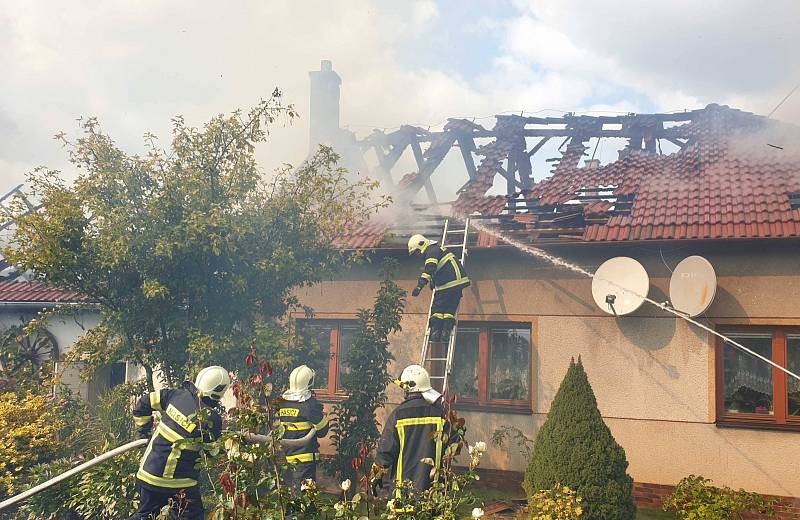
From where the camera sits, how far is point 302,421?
22.9ft

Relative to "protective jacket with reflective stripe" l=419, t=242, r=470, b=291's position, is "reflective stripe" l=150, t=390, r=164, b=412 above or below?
below

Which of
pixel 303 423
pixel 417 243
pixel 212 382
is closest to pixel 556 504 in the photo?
pixel 303 423

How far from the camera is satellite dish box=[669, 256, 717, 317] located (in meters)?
7.97

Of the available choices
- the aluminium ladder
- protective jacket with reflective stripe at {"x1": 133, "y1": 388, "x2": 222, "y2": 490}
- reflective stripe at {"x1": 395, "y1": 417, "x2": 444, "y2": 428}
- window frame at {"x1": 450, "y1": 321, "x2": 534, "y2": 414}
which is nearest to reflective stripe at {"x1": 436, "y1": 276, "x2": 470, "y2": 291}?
the aluminium ladder

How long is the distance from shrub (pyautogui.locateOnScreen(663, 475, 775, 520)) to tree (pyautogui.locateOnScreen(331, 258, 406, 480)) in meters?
3.61

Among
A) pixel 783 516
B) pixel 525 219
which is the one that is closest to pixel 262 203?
pixel 525 219

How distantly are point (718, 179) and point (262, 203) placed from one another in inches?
258

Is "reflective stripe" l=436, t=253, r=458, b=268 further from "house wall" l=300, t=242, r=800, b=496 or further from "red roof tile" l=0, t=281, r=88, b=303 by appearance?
"red roof tile" l=0, t=281, r=88, b=303

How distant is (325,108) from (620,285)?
10.4 metres

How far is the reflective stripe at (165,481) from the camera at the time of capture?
5711 mm

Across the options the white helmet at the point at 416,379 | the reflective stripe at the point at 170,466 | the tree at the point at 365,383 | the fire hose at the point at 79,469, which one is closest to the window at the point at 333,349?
the tree at the point at 365,383

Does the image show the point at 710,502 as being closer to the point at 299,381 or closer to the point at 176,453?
the point at 299,381

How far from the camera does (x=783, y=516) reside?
7734mm

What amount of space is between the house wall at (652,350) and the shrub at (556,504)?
2.33 m
